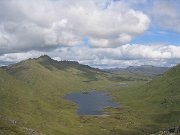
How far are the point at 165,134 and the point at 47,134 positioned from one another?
246ft

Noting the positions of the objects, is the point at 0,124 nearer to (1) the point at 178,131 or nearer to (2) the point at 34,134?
(2) the point at 34,134

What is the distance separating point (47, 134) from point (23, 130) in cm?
3015

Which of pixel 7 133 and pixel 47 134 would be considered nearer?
pixel 7 133

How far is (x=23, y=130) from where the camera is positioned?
17175cm

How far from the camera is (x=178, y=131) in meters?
151

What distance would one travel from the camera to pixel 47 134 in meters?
200

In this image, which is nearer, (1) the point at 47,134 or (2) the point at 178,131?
(2) the point at 178,131

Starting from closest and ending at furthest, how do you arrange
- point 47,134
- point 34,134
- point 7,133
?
point 7,133 < point 34,134 < point 47,134

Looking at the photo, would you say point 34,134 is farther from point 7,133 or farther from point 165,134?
point 165,134

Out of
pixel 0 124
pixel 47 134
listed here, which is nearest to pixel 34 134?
pixel 0 124

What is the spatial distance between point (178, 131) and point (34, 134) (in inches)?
2718

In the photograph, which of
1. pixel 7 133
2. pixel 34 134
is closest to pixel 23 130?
pixel 34 134

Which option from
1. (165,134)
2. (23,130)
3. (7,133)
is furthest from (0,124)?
(165,134)

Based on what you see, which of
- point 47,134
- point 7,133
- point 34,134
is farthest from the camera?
point 47,134
